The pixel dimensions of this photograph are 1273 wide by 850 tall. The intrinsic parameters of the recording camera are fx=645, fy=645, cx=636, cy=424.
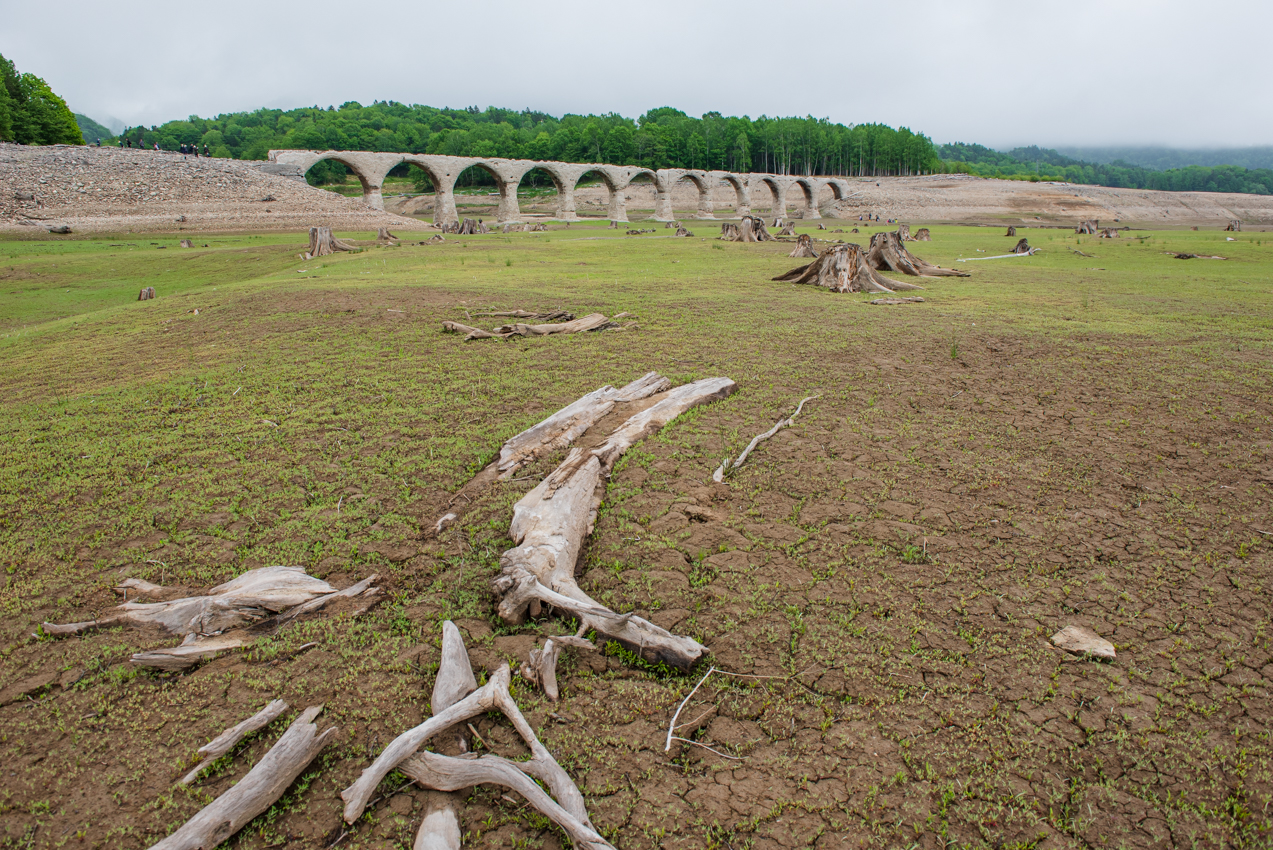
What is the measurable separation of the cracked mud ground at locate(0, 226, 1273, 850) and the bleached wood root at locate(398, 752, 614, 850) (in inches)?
3.0

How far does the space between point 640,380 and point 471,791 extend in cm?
455

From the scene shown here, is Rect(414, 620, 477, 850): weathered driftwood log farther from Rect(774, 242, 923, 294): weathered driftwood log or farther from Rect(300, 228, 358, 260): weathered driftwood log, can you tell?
Rect(300, 228, 358, 260): weathered driftwood log

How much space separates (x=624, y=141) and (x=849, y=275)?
76394 millimetres

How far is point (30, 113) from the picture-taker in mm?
51406

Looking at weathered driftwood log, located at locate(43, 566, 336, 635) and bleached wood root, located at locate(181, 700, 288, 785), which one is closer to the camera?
bleached wood root, located at locate(181, 700, 288, 785)

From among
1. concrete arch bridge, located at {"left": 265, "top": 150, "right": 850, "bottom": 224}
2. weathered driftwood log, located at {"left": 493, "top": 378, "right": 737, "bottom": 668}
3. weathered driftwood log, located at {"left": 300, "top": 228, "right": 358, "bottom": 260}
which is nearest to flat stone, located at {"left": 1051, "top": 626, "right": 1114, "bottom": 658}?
weathered driftwood log, located at {"left": 493, "top": 378, "right": 737, "bottom": 668}

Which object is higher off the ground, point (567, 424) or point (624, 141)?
point (624, 141)

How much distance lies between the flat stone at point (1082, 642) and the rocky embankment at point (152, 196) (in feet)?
121

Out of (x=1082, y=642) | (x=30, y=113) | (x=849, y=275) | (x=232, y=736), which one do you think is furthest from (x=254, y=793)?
(x=30, y=113)

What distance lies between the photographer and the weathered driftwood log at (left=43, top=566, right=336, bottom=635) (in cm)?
313

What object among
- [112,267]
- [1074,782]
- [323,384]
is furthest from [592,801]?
[112,267]

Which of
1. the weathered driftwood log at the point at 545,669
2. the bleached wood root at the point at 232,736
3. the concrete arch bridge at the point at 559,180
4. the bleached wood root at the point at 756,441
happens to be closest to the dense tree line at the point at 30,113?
the concrete arch bridge at the point at 559,180

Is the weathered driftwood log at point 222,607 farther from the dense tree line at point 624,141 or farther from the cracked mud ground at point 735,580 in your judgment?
the dense tree line at point 624,141

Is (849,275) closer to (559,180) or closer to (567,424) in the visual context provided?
(567,424)
